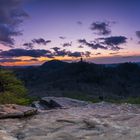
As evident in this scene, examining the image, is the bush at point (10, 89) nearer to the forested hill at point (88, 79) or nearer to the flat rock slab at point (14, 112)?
the flat rock slab at point (14, 112)

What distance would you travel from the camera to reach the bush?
1819 cm

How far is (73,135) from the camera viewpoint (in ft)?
35.3

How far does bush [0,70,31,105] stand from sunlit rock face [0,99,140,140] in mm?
4620

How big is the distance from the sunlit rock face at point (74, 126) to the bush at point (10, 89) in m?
4.62

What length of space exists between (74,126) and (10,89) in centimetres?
789

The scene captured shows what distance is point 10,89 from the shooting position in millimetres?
18953

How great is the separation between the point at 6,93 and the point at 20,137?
762 cm

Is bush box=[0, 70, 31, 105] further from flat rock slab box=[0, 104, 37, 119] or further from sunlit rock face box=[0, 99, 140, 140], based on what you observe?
sunlit rock face box=[0, 99, 140, 140]

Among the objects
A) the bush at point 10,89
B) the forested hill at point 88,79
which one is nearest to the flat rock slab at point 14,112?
the bush at point 10,89

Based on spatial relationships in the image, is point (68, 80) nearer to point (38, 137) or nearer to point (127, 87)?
point (127, 87)

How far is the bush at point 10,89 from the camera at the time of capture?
18.2 metres

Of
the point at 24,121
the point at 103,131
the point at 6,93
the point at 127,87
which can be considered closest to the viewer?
the point at 103,131

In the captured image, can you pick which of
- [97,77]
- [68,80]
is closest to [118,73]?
[97,77]

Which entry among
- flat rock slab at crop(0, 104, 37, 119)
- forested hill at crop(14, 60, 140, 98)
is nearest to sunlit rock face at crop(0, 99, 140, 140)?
flat rock slab at crop(0, 104, 37, 119)
